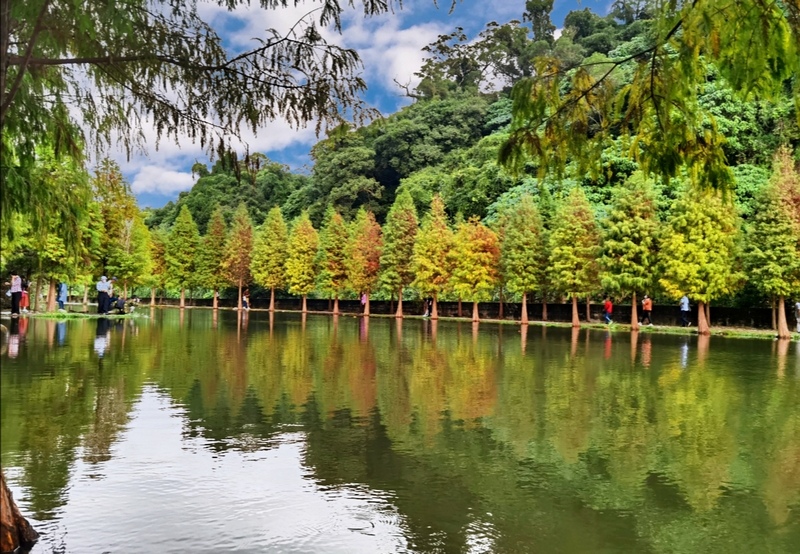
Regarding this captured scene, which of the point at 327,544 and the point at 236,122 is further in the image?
the point at 236,122

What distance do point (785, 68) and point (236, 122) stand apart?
344cm

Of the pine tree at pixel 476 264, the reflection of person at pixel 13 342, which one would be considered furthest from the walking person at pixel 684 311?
the reflection of person at pixel 13 342

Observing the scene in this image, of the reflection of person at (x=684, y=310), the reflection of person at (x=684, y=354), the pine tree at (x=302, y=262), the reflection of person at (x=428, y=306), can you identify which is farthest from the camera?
the pine tree at (x=302, y=262)

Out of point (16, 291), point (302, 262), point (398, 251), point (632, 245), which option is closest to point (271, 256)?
point (302, 262)

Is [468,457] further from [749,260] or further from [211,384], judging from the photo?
[749,260]

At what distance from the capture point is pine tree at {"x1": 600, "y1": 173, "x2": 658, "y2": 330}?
33.0 m

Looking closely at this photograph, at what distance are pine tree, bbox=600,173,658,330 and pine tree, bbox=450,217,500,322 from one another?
8206 millimetres

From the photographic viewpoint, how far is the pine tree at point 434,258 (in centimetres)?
4319

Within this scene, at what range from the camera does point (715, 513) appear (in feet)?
16.7

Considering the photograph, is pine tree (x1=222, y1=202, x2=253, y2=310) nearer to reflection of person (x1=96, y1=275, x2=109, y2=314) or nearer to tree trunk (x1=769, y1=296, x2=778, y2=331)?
reflection of person (x1=96, y1=275, x2=109, y2=314)

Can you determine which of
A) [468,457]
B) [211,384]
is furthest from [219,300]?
[468,457]

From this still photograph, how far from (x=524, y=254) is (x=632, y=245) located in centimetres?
727

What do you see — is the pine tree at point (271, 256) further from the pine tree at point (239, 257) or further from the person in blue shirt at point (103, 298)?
the person in blue shirt at point (103, 298)

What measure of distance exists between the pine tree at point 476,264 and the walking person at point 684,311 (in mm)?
10671
